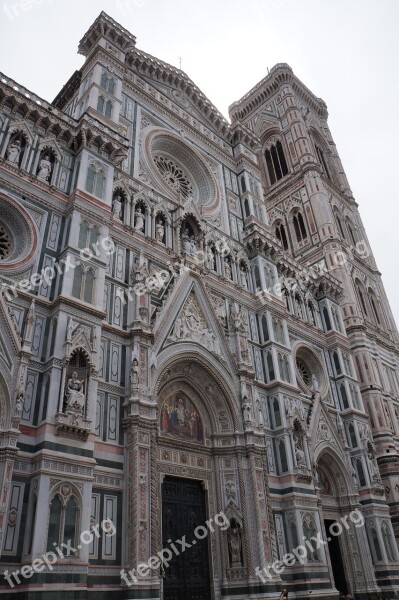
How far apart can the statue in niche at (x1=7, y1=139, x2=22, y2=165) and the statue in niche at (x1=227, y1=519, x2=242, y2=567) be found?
Answer: 1282cm

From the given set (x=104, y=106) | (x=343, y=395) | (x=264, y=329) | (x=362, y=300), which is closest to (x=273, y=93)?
(x=362, y=300)

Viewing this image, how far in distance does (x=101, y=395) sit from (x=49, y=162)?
25.8ft

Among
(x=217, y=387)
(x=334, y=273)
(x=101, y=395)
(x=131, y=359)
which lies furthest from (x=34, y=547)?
(x=334, y=273)

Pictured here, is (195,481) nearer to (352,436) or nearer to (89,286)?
(89,286)

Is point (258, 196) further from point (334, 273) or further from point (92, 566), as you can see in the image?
point (92, 566)

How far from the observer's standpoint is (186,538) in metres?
14.2

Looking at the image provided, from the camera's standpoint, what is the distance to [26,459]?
36.0ft

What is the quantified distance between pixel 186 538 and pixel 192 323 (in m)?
6.75

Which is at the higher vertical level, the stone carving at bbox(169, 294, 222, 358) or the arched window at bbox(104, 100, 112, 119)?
the arched window at bbox(104, 100, 112, 119)

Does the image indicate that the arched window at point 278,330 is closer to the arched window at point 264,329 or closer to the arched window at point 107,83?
the arched window at point 264,329

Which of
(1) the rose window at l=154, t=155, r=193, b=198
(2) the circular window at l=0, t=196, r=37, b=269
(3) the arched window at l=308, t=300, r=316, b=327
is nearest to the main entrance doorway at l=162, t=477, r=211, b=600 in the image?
(2) the circular window at l=0, t=196, r=37, b=269

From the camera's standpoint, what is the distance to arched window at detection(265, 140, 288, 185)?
40.2 m

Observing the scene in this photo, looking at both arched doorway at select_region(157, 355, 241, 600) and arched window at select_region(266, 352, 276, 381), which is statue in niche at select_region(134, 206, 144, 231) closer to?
arched doorway at select_region(157, 355, 241, 600)

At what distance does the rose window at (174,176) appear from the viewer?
21.9 meters
